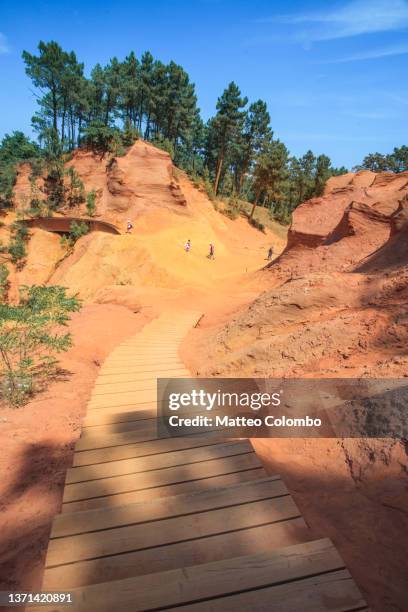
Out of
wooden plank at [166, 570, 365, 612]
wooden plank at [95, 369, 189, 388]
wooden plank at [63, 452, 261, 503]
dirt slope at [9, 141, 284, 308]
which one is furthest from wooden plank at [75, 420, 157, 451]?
dirt slope at [9, 141, 284, 308]

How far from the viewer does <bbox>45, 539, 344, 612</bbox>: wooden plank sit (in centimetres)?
163

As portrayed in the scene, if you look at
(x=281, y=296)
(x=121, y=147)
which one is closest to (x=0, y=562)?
(x=281, y=296)

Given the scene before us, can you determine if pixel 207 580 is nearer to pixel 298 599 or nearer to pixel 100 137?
pixel 298 599

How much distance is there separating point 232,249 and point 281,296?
22.8m

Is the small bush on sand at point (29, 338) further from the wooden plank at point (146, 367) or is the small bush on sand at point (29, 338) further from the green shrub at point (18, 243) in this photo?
the green shrub at point (18, 243)

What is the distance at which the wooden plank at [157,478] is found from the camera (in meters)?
2.59

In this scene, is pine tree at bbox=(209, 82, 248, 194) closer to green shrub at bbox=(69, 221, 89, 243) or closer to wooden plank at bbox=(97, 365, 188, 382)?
green shrub at bbox=(69, 221, 89, 243)

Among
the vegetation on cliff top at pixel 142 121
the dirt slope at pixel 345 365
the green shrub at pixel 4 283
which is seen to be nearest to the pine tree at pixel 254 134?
the vegetation on cliff top at pixel 142 121

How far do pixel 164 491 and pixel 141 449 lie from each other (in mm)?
648

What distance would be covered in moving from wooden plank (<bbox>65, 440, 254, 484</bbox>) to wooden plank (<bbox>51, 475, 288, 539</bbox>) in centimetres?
52

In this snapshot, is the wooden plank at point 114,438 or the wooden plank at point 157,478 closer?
the wooden plank at point 157,478

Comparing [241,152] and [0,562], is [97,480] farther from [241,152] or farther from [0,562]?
[241,152]

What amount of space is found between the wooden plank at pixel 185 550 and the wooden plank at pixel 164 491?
0.42m

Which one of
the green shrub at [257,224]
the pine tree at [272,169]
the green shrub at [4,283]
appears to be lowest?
the green shrub at [4,283]
